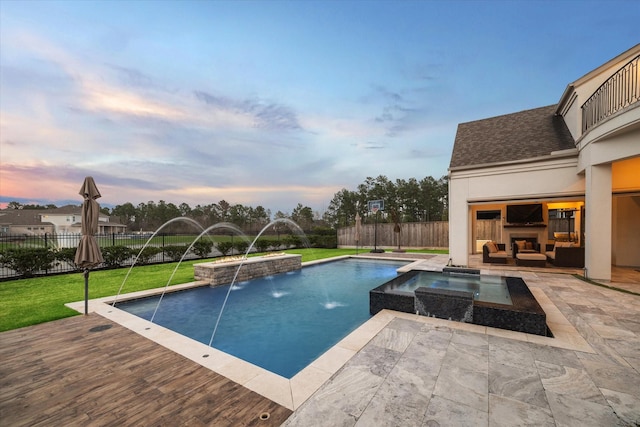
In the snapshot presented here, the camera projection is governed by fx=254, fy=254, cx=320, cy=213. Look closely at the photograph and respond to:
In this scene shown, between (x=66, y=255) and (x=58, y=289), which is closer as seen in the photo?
(x=58, y=289)

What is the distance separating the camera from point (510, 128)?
38.7 feet

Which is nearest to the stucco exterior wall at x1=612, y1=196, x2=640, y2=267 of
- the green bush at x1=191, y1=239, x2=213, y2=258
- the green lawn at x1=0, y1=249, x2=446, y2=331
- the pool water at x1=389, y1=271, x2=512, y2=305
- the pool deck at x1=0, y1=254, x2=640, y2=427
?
the pool water at x1=389, y1=271, x2=512, y2=305

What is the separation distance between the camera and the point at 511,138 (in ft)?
36.2

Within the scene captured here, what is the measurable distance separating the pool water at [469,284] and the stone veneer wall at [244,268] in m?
5.58

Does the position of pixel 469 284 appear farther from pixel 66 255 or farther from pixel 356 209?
pixel 356 209

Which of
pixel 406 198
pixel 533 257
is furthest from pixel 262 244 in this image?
pixel 406 198

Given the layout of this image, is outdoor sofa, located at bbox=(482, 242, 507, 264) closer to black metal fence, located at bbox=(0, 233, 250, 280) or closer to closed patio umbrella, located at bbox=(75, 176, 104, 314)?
black metal fence, located at bbox=(0, 233, 250, 280)

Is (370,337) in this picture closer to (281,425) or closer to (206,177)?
(281,425)

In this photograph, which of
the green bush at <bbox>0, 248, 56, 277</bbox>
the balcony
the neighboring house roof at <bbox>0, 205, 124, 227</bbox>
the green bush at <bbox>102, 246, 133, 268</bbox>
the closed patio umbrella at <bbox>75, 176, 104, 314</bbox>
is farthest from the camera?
the neighboring house roof at <bbox>0, 205, 124, 227</bbox>

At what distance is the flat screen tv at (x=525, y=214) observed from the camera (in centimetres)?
1298

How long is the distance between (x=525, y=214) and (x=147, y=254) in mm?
19055

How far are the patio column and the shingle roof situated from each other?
1.91 meters

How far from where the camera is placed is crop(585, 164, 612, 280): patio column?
7602mm

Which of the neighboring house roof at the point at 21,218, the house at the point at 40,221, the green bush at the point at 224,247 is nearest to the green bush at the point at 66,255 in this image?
the green bush at the point at 224,247
